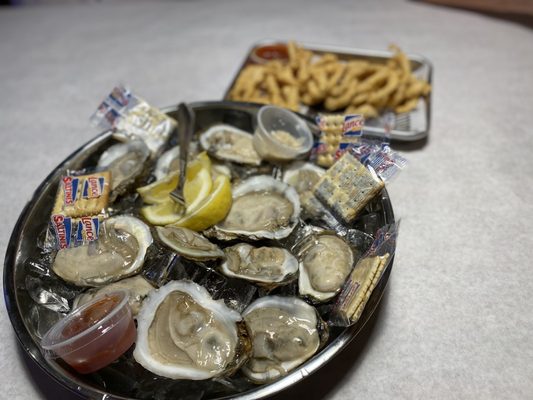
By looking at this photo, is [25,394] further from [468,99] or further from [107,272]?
[468,99]

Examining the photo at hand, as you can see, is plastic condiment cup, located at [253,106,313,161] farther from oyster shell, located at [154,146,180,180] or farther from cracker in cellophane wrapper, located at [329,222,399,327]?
cracker in cellophane wrapper, located at [329,222,399,327]

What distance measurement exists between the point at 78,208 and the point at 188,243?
0.35m

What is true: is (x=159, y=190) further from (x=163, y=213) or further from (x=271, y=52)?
(x=271, y=52)

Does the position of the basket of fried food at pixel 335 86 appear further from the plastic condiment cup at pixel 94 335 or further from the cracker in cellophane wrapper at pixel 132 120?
the plastic condiment cup at pixel 94 335

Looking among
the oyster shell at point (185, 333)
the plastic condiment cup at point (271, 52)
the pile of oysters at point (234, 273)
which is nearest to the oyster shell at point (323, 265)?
the pile of oysters at point (234, 273)

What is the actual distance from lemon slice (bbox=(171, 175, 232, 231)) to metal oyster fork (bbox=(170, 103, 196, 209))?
8cm

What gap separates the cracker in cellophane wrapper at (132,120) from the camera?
1332mm

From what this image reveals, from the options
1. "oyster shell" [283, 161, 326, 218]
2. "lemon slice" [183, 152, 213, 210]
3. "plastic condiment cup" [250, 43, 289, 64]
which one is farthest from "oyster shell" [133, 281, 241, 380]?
"plastic condiment cup" [250, 43, 289, 64]

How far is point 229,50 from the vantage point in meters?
2.27

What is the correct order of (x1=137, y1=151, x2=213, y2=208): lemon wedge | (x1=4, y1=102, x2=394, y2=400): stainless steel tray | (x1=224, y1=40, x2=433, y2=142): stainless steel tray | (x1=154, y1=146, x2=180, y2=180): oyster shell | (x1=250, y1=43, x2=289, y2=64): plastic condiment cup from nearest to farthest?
1. (x1=4, y1=102, x2=394, y2=400): stainless steel tray
2. (x1=137, y1=151, x2=213, y2=208): lemon wedge
3. (x1=154, y1=146, x2=180, y2=180): oyster shell
4. (x1=224, y1=40, x2=433, y2=142): stainless steel tray
5. (x1=250, y1=43, x2=289, y2=64): plastic condiment cup

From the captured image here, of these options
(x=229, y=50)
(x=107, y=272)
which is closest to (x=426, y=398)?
(x=107, y=272)

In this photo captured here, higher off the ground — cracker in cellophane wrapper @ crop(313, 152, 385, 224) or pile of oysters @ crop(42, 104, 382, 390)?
cracker in cellophane wrapper @ crop(313, 152, 385, 224)

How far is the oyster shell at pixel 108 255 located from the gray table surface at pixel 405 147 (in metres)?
0.26

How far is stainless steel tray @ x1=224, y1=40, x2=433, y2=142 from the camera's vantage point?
154 cm
